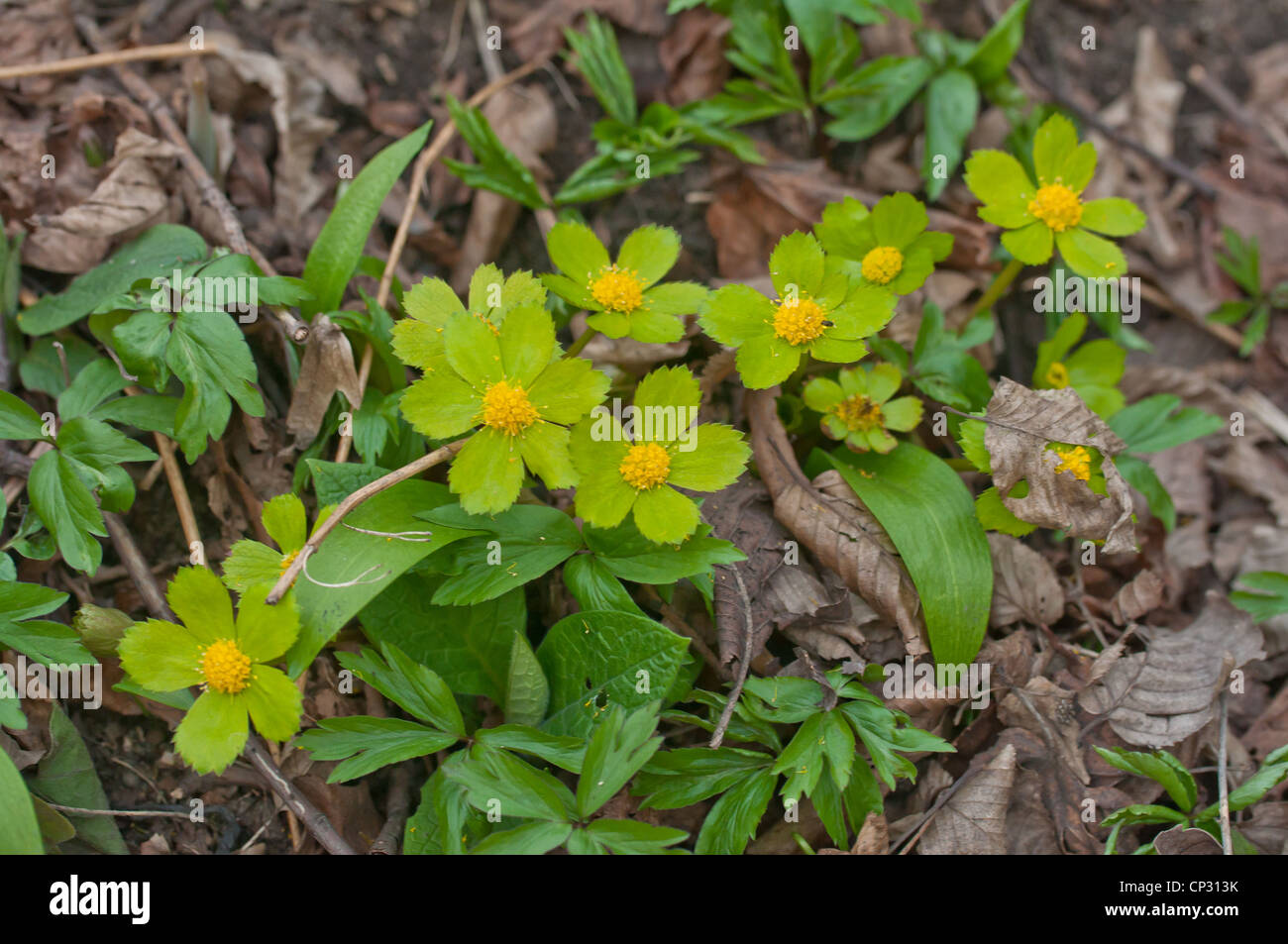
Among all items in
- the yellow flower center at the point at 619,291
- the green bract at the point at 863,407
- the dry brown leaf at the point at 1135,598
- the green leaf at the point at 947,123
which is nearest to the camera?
the yellow flower center at the point at 619,291

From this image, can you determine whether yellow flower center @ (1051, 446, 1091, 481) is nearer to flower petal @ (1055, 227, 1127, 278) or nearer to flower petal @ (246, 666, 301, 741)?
flower petal @ (1055, 227, 1127, 278)

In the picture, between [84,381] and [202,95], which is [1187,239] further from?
[84,381]

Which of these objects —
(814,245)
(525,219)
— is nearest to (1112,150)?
(814,245)

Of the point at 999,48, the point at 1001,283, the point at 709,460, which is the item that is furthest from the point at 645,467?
the point at 999,48

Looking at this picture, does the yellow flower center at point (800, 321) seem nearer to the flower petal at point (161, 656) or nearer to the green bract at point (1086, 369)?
the green bract at point (1086, 369)

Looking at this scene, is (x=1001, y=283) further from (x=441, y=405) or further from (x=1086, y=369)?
(x=441, y=405)

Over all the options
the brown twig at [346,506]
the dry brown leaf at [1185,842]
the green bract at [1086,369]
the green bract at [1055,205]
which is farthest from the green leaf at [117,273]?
the dry brown leaf at [1185,842]

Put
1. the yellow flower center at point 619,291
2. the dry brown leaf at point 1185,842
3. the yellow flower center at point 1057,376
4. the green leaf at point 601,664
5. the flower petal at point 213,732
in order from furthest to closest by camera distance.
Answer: the yellow flower center at point 1057,376
the yellow flower center at point 619,291
the dry brown leaf at point 1185,842
the green leaf at point 601,664
the flower petal at point 213,732
